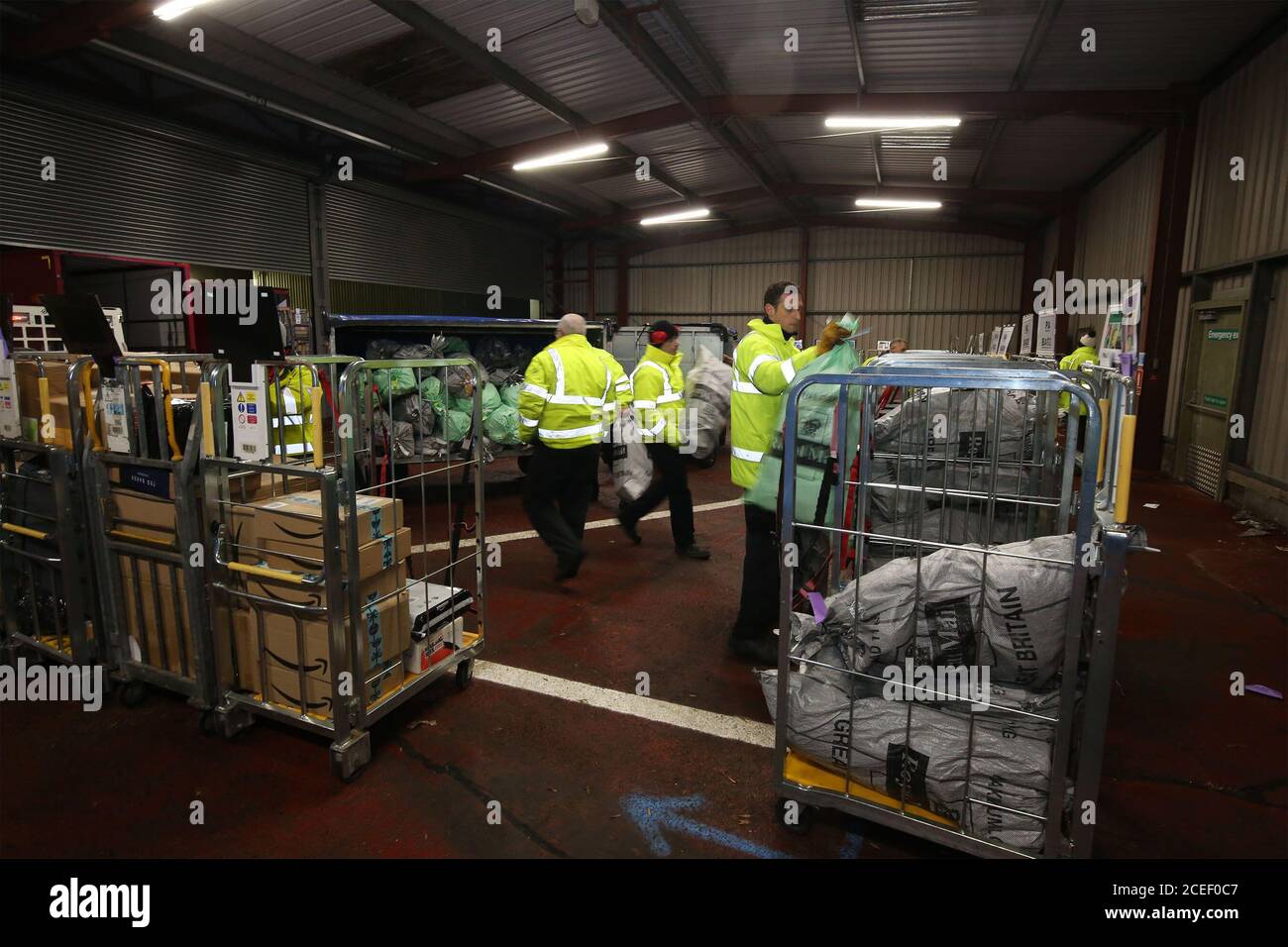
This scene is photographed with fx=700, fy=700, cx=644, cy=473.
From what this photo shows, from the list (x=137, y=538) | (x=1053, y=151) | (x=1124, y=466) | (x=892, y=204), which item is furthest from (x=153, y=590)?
(x=892, y=204)

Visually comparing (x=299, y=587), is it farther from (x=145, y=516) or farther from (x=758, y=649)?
(x=758, y=649)

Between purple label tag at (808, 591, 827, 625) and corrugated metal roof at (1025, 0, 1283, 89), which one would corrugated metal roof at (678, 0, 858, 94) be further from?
purple label tag at (808, 591, 827, 625)

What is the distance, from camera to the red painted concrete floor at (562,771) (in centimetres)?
235

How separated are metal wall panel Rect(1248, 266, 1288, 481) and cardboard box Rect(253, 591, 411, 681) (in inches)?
299

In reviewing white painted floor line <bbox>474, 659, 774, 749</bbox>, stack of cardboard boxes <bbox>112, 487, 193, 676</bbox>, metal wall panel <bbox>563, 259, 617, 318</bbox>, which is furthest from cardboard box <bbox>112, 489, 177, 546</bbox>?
metal wall panel <bbox>563, 259, 617, 318</bbox>

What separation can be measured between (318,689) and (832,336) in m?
2.54

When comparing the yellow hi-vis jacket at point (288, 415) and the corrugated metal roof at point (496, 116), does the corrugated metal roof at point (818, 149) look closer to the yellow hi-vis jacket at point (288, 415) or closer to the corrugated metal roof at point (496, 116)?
the corrugated metal roof at point (496, 116)

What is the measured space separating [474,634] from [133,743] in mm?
1422

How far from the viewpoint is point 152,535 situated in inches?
116

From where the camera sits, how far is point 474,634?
137 inches

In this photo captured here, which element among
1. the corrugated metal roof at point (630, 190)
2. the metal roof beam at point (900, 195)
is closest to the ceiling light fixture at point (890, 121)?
the metal roof beam at point (900, 195)

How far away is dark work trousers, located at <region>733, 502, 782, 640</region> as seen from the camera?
11.3 ft
